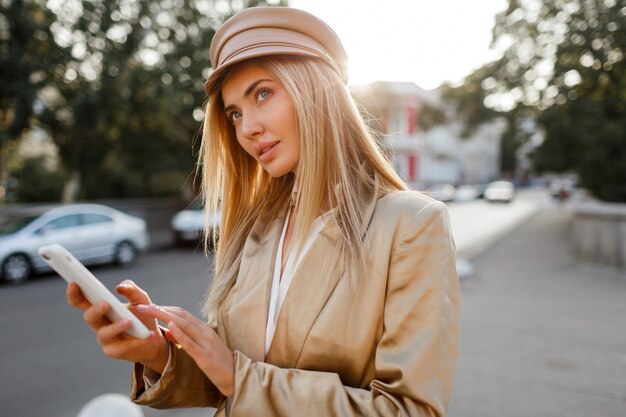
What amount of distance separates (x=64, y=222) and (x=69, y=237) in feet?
1.12

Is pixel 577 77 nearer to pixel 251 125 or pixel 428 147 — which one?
pixel 251 125

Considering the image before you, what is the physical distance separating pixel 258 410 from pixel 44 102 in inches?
540

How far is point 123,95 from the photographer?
14.3 meters

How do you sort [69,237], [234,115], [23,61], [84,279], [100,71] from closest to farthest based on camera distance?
[84,279] < [234,115] < [69,237] < [23,61] < [100,71]

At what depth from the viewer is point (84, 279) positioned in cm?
107

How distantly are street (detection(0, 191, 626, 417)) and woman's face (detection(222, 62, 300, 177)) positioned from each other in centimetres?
152

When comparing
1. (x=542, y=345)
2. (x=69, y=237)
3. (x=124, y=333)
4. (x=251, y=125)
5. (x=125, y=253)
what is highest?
(x=251, y=125)

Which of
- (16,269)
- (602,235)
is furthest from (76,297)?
(602,235)

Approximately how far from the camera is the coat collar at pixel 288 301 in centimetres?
128

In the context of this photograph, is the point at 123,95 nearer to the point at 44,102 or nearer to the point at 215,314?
the point at 44,102

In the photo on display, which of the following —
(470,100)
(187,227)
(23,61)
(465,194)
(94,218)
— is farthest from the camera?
(465,194)

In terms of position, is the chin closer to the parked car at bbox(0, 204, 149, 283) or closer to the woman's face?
the woman's face

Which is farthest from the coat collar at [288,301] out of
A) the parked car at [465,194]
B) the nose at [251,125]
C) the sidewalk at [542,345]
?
the parked car at [465,194]

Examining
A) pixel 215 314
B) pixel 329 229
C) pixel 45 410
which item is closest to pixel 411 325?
pixel 329 229
